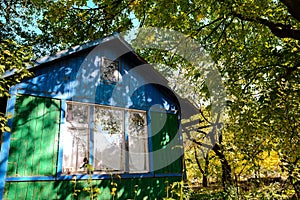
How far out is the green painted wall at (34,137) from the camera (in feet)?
17.4

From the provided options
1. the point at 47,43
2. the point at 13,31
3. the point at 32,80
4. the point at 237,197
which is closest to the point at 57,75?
the point at 32,80

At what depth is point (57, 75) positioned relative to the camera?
637cm

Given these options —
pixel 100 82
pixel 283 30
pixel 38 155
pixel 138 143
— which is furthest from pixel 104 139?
pixel 283 30

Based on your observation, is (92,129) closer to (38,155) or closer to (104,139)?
(104,139)

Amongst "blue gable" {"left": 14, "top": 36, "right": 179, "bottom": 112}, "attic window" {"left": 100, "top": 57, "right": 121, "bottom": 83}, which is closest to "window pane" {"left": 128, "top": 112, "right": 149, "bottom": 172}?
"blue gable" {"left": 14, "top": 36, "right": 179, "bottom": 112}

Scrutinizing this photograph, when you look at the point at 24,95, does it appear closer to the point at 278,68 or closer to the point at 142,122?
the point at 142,122

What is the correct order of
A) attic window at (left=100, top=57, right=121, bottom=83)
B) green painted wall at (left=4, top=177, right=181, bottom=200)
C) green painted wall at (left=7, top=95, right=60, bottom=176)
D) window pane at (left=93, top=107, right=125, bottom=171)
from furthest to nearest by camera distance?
attic window at (left=100, top=57, right=121, bottom=83), window pane at (left=93, top=107, right=125, bottom=171), green painted wall at (left=7, top=95, right=60, bottom=176), green painted wall at (left=4, top=177, right=181, bottom=200)

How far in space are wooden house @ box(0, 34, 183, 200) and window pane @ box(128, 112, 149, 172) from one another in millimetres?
30

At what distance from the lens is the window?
20.3 ft

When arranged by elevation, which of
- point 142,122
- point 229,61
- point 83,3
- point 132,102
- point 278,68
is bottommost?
point 142,122

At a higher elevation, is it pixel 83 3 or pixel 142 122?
pixel 83 3

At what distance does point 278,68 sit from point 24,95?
813 cm

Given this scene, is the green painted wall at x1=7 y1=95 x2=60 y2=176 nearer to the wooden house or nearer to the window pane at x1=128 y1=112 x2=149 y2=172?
the wooden house

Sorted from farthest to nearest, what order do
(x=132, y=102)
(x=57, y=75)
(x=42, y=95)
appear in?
(x=132, y=102) → (x=57, y=75) → (x=42, y=95)
